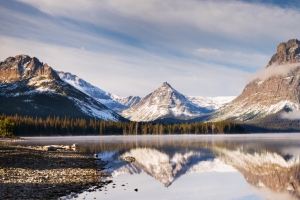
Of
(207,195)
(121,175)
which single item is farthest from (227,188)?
(121,175)

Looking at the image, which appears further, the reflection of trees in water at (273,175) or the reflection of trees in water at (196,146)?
the reflection of trees in water at (196,146)

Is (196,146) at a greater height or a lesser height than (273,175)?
lesser

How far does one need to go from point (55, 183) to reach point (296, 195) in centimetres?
2451

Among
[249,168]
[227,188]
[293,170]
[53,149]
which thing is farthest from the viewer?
[53,149]

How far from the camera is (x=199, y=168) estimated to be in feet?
169

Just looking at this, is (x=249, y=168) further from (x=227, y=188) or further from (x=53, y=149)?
(x=53, y=149)

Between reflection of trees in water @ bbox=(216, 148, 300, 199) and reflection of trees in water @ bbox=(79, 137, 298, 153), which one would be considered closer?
reflection of trees in water @ bbox=(216, 148, 300, 199)

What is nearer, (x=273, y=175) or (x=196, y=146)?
(x=273, y=175)

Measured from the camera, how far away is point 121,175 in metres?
43.2

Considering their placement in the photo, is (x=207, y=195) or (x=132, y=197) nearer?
(x=132, y=197)

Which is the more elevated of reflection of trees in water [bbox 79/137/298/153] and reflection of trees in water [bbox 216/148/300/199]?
reflection of trees in water [bbox 216/148/300/199]

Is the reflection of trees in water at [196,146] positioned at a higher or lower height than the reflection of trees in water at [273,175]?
lower

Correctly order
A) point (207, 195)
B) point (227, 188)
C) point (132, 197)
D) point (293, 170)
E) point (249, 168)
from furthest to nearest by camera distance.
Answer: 1. point (249, 168)
2. point (293, 170)
3. point (227, 188)
4. point (207, 195)
5. point (132, 197)

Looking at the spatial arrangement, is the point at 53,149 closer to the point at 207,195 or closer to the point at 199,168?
the point at 199,168
